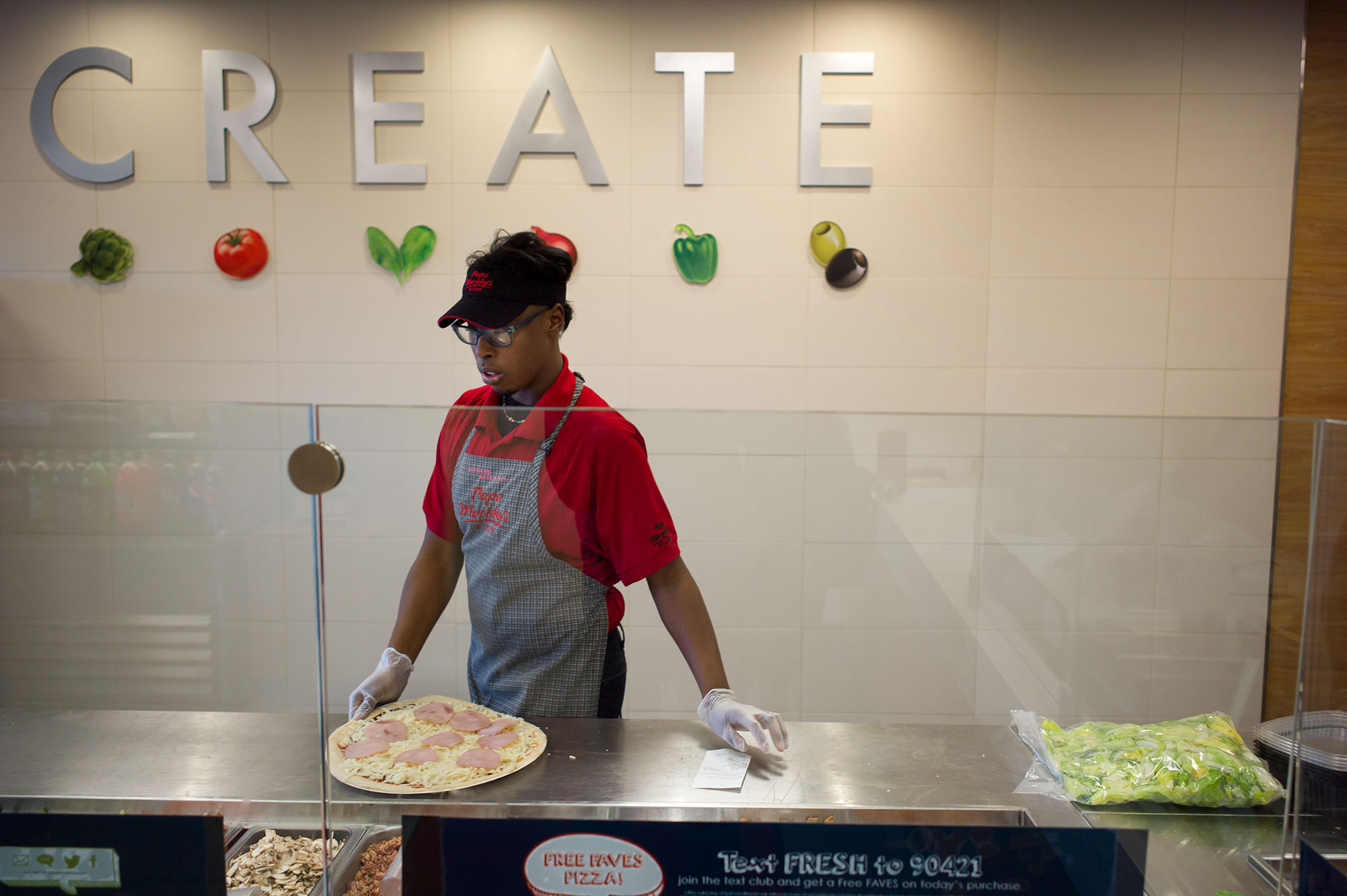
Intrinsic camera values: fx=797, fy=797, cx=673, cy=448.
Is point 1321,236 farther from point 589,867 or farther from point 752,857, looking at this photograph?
point 589,867

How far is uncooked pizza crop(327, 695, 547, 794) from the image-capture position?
92cm

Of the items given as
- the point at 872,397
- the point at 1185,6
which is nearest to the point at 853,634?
the point at 872,397

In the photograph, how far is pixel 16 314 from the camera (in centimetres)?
251

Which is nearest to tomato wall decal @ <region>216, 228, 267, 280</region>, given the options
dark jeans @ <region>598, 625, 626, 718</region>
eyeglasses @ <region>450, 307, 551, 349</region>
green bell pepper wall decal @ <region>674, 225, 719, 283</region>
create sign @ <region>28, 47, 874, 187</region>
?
create sign @ <region>28, 47, 874, 187</region>

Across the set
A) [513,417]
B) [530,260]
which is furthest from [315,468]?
[530,260]

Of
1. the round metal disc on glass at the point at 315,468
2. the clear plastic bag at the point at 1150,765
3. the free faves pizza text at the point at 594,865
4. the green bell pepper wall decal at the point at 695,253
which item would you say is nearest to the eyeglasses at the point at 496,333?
the round metal disc on glass at the point at 315,468

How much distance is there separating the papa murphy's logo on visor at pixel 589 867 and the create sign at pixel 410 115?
2.02 metres

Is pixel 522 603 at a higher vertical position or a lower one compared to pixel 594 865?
higher

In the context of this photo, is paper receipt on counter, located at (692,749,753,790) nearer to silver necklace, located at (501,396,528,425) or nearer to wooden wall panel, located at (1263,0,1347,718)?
silver necklace, located at (501,396,528,425)

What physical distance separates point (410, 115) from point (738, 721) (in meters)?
2.17

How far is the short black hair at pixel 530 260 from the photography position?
1.21 metres

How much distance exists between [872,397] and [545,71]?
141 cm

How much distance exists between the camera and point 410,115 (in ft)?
7.95

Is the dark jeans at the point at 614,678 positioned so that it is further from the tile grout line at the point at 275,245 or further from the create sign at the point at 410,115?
the tile grout line at the point at 275,245
